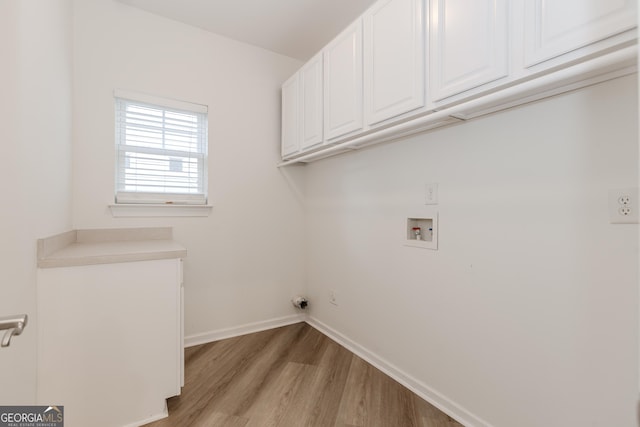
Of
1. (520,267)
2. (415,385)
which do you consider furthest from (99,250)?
(520,267)

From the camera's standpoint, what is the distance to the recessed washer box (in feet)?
5.43

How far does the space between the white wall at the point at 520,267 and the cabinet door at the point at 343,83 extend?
0.33 meters

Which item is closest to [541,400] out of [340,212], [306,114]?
[340,212]

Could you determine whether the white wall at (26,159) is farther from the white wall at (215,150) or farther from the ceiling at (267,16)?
the ceiling at (267,16)

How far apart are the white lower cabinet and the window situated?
36.5 inches

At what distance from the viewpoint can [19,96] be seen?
1095 millimetres

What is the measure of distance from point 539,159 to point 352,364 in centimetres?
168

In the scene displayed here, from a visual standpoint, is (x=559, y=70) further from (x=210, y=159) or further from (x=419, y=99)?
(x=210, y=159)

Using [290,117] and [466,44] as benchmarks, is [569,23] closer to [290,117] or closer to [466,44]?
[466,44]

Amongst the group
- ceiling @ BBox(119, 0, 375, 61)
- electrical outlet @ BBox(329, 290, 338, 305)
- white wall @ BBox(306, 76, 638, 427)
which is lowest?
electrical outlet @ BBox(329, 290, 338, 305)

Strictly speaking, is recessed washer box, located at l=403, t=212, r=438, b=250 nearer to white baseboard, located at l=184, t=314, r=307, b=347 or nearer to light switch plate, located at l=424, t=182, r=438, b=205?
light switch plate, located at l=424, t=182, r=438, b=205

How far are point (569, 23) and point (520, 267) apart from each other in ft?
3.03

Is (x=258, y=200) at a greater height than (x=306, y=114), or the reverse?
(x=306, y=114)

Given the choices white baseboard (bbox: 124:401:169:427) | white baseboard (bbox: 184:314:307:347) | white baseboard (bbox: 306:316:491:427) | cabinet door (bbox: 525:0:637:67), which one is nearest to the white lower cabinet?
white baseboard (bbox: 124:401:169:427)
